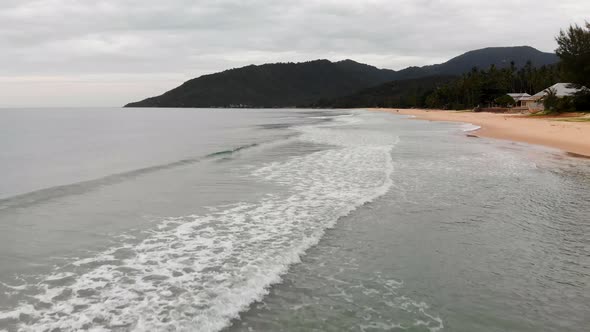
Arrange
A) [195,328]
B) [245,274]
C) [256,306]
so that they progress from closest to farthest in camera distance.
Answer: [195,328] < [256,306] < [245,274]

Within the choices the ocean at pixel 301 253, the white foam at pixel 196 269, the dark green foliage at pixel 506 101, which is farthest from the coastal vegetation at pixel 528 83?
the white foam at pixel 196 269

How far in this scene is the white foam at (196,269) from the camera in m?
5.94

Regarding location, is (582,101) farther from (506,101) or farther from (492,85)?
(492,85)

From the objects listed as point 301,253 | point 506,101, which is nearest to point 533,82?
point 506,101

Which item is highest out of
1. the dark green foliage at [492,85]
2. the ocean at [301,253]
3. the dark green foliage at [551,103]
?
the dark green foliage at [492,85]

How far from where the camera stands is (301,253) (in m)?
8.48

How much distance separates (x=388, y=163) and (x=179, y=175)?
1001 centimetres

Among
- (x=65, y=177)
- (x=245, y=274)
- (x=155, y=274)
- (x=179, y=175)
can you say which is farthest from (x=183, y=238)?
(x=65, y=177)

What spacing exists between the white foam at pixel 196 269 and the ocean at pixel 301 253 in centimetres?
4

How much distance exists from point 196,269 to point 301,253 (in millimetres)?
2047

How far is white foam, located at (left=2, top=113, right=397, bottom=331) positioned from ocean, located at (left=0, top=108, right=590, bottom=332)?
4 cm

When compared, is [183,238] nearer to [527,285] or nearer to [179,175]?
[527,285]

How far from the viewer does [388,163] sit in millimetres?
21266

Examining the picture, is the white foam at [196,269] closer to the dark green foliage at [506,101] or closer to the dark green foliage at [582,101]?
the dark green foliage at [582,101]
